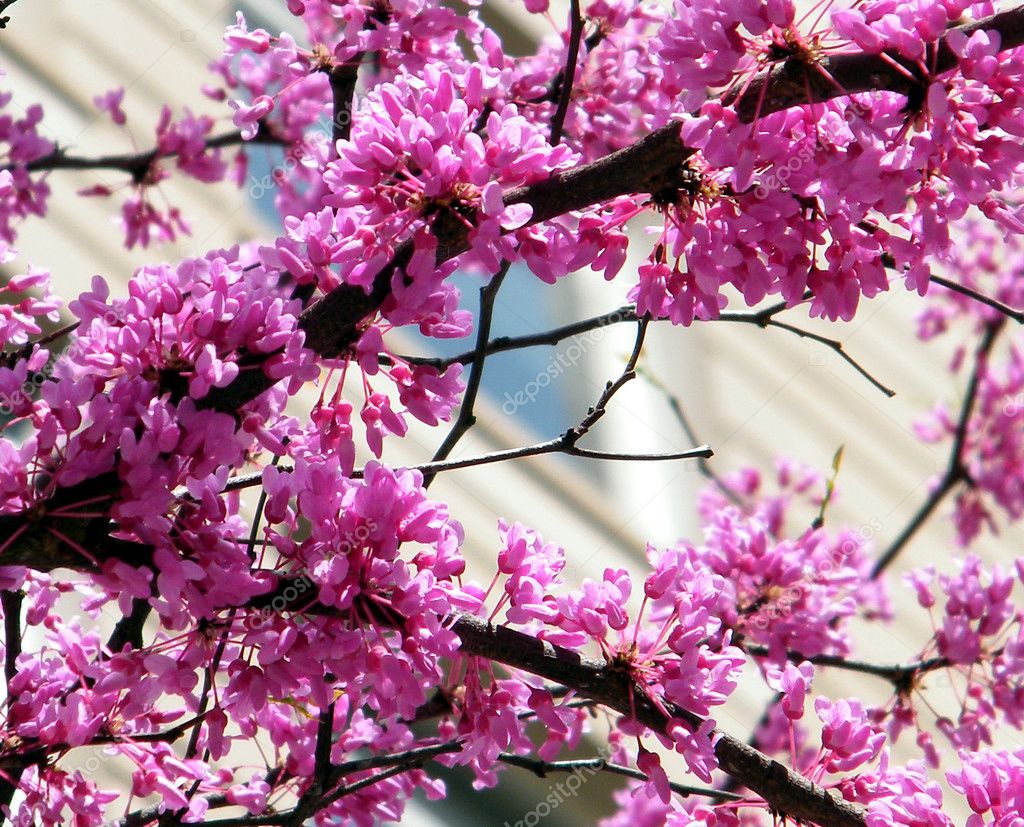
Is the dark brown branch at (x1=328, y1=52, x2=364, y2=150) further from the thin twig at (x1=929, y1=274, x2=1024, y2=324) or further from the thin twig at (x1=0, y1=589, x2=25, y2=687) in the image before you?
the thin twig at (x1=929, y1=274, x2=1024, y2=324)

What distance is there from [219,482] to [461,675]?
70 centimetres

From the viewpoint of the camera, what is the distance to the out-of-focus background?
213 inches

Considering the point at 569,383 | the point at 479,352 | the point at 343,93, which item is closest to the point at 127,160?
the point at 343,93

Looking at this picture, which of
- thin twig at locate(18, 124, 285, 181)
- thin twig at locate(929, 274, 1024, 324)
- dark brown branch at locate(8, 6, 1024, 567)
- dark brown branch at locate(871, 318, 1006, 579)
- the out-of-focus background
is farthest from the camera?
the out-of-focus background

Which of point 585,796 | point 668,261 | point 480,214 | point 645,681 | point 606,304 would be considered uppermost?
point 606,304

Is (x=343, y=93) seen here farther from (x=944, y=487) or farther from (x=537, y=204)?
(x=944, y=487)

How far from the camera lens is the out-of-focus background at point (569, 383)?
5.42m

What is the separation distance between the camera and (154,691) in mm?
1529

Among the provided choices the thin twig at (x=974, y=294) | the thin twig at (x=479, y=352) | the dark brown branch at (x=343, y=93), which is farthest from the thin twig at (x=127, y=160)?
the thin twig at (x=974, y=294)

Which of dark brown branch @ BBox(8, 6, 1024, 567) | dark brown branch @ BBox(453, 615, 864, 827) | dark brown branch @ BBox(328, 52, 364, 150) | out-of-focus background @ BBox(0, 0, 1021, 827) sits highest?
out-of-focus background @ BBox(0, 0, 1021, 827)

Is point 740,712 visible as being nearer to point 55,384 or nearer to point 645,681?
point 645,681

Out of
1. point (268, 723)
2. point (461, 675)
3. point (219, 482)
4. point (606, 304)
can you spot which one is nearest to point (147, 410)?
point (219, 482)

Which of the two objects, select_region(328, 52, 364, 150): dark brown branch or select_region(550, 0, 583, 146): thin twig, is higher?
select_region(328, 52, 364, 150): dark brown branch

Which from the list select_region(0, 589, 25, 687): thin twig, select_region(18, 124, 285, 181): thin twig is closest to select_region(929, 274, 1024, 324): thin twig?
select_region(0, 589, 25, 687): thin twig
